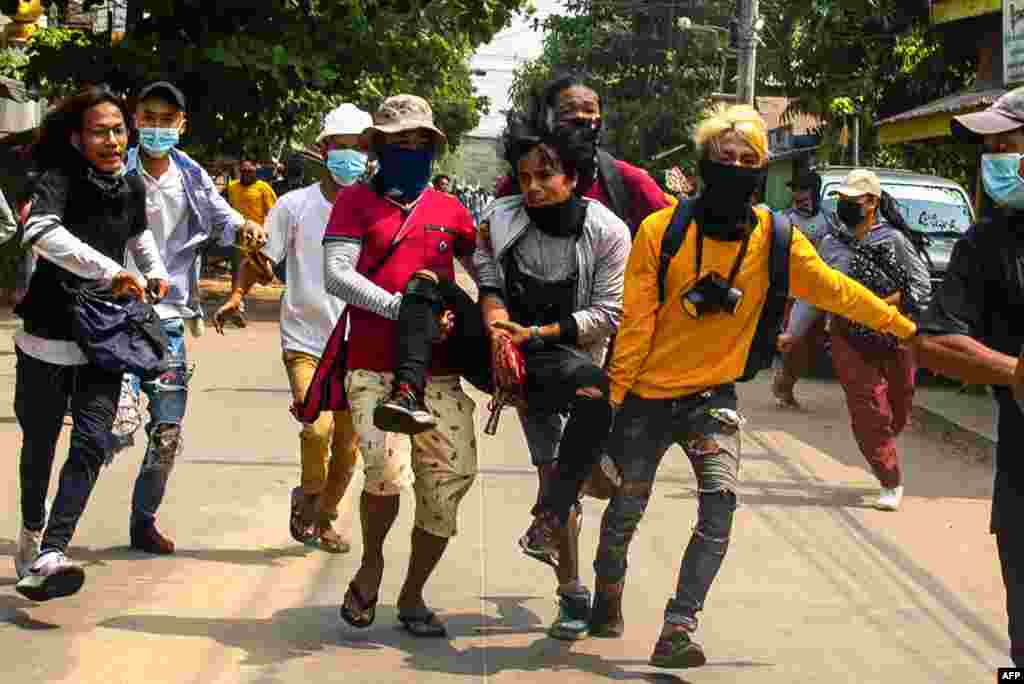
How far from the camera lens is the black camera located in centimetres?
585

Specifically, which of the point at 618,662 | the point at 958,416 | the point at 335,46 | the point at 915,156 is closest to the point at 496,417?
the point at 618,662

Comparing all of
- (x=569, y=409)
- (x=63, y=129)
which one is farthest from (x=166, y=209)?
(x=569, y=409)

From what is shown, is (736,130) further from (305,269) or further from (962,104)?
(962,104)

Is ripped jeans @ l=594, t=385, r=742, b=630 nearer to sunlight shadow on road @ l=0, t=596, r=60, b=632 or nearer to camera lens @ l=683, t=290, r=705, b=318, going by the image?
camera lens @ l=683, t=290, r=705, b=318

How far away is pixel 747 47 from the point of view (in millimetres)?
33031

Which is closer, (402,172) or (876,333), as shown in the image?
(402,172)

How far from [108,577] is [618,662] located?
7.50ft

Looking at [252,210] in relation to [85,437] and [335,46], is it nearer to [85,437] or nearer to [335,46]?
[335,46]

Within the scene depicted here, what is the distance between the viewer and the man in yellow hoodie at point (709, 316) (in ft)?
19.3

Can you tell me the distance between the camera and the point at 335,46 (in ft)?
72.1

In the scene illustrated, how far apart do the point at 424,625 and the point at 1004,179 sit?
2869mm

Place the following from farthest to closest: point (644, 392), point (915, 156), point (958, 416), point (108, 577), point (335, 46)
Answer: point (915, 156) → point (335, 46) → point (958, 416) → point (108, 577) → point (644, 392)

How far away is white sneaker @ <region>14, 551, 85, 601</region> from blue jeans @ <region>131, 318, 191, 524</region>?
131cm

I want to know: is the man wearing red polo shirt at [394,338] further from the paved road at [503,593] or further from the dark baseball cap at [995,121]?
the dark baseball cap at [995,121]
